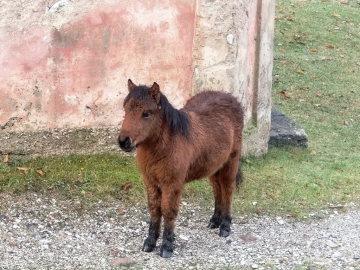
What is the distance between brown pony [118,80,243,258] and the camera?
531 cm

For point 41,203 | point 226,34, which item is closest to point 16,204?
point 41,203

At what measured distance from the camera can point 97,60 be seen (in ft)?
24.4

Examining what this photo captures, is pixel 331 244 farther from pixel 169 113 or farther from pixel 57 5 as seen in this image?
pixel 57 5

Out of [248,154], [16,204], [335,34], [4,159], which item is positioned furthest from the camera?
[335,34]

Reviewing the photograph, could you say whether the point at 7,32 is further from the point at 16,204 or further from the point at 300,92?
the point at 300,92

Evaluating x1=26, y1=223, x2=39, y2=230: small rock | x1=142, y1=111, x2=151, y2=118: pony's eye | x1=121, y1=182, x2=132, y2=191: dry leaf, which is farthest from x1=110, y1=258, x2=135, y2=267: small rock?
x1=121, y1=182, x2=132, y2=191: dry leaf

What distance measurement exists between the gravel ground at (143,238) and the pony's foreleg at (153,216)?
9 centimetres

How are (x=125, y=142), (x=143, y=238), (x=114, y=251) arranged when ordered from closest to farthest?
1. (x=125, y=142)
2. (x=114, y=251)
3. (x=143, y=238)

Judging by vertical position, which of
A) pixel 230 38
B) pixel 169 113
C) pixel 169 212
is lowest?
pixel 169 212

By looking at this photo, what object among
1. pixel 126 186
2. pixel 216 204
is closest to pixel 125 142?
pixel 216 204

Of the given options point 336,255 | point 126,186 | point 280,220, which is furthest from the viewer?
point 126,186

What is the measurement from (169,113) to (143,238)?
4.69ft

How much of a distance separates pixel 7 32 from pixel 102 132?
158cm

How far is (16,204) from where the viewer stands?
21.8 ft
